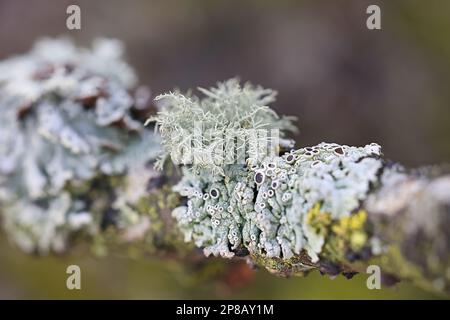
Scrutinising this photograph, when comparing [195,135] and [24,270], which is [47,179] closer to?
[195,135]

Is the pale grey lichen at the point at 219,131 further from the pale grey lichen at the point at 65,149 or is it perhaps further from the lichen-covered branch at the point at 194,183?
the pale grey lichen at the point at 65,149

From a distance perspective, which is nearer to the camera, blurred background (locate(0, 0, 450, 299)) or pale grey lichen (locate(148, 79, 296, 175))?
pale grey lichen (locate(148, 79, 296, 175))

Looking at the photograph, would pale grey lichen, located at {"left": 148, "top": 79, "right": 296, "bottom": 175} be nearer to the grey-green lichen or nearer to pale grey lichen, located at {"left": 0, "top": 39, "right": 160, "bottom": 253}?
the grey-green lichen

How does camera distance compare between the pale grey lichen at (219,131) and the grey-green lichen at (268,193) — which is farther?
the pale grey lichen at (219,131)

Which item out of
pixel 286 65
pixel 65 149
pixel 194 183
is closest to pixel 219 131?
pixel 194 183

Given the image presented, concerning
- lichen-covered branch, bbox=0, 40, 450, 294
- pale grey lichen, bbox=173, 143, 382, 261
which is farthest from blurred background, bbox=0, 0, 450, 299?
pale grey lichen, bbox=173, 143, 382, 261

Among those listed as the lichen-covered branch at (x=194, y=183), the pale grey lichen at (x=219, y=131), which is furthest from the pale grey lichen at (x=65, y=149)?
the pale grey lichen at (x=219, y=131)
